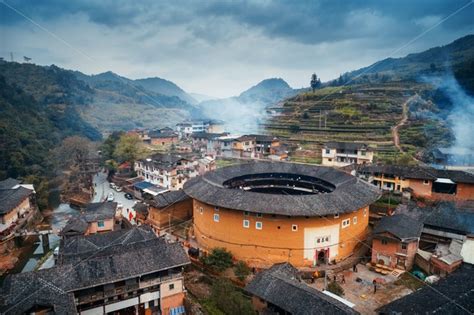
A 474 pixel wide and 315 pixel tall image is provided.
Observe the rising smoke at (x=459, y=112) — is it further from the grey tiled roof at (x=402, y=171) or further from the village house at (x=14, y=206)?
the village house at (x=14, y=206)

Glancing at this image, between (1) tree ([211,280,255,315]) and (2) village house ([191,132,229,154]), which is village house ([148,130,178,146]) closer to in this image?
(2) village house ([191,132,229,154])

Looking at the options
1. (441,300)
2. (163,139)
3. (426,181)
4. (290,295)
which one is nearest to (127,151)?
(163,139)

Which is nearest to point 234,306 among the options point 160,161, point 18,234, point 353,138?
point 18,234

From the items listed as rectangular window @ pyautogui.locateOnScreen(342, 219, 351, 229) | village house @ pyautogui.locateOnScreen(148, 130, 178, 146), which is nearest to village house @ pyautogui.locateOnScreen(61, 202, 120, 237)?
rectangular window @ pyautogui.locateOnScreen(342, 219, 351, 229)

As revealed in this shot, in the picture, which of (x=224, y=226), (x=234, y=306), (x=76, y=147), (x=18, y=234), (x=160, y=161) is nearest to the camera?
(x=234, y=306)

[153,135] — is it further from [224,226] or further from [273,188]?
[224,226]

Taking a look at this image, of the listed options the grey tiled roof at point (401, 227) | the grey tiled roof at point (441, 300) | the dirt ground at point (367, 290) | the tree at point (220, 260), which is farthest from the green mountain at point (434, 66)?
the grey tiled roof at point (441, 300)
